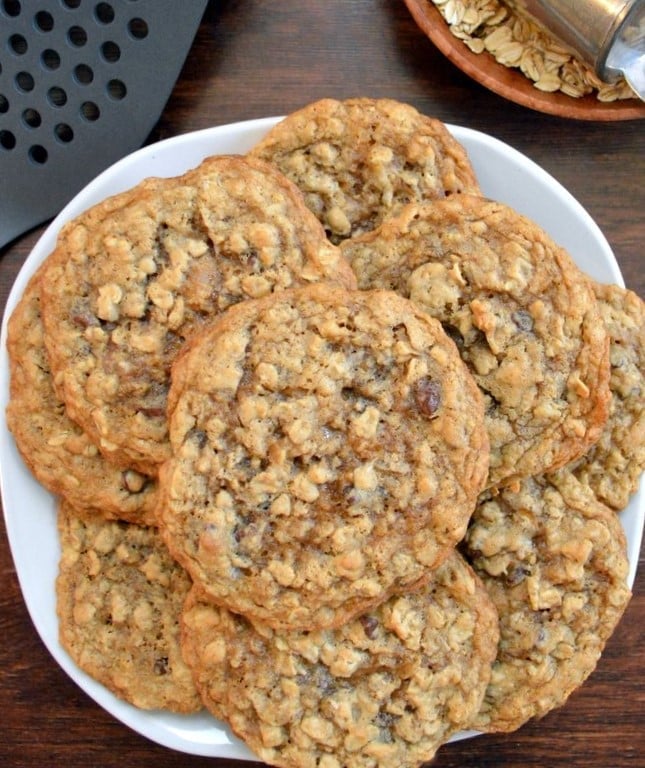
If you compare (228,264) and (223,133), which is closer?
(228,264)

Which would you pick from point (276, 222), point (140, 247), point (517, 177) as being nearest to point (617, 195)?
point (517, 177)

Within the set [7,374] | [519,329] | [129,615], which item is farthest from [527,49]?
[129,615]

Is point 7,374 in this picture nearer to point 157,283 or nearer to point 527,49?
point 157,283

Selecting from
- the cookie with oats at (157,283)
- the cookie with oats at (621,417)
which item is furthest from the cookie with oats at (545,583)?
the cookie with oats at (157,283)

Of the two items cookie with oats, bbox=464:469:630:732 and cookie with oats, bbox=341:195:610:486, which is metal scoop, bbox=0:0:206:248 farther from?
cookie with oats, bbox=464:469:630:732

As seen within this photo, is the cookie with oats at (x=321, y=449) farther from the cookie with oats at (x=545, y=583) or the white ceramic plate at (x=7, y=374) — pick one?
the white ceramic plate at (x=7, y=374)

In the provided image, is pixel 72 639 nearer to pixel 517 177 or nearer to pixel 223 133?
pixel 223 133

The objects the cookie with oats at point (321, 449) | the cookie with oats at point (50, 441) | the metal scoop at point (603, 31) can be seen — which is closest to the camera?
the cookie with oats at point (321, 449)
